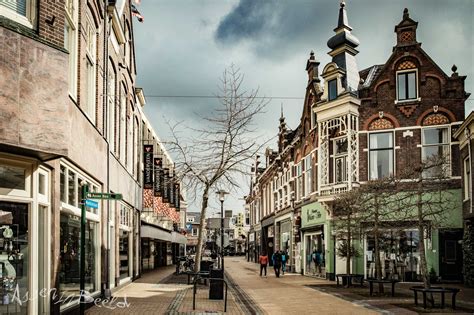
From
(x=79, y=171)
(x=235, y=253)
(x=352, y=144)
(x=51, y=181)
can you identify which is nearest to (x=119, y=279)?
(x=79, y=171)

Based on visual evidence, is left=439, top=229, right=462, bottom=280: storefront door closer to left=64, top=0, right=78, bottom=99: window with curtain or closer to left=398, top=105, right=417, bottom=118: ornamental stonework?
left=398, top=105, right=417, bottom=118: ornamental stonework


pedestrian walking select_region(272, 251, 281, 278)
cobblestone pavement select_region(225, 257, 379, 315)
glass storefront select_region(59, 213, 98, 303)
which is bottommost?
pedestrian walking select_region(272, 251, 281, 278)

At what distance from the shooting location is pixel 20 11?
379 inches

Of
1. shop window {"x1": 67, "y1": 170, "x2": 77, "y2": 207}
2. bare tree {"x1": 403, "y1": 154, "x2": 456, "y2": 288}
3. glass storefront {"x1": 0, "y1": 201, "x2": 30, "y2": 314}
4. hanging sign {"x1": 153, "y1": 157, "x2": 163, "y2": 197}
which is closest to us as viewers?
glass storefront {"x1": 0, "y1": 201, "x2": 30, "y2": 314}

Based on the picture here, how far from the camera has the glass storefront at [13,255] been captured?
936 centimetres

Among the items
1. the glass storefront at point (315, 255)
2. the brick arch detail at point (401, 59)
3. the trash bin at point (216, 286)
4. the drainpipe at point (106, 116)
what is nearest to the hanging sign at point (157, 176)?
the glass storefront at point (315, 255)

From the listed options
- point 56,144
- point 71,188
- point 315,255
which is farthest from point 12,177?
point 315,255

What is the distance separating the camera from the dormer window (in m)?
30.8

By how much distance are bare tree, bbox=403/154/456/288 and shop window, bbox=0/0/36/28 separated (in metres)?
11.6

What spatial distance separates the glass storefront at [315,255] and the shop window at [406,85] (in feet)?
28.2

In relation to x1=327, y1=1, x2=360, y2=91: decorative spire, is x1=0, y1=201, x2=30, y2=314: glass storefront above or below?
below

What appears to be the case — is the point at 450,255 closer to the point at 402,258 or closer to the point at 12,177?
the point at 402,258

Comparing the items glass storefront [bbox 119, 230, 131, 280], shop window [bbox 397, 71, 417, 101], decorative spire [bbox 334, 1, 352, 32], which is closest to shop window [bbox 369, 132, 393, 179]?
shop window [bbox 397, 71, 417, 101]

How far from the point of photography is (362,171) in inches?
1152
